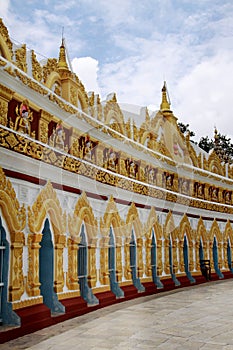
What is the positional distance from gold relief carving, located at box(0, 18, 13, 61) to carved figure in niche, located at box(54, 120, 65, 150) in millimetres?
2143

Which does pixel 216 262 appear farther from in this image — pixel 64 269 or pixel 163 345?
pixel 163 345

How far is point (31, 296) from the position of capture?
8305mm

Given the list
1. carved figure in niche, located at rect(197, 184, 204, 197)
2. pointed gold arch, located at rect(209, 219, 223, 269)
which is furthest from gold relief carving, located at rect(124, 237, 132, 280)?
pointed gold arch, located at rect(209, 219, 223, 269)

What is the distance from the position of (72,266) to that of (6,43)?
5059mm

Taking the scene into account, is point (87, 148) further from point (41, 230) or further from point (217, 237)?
point (217, 237)

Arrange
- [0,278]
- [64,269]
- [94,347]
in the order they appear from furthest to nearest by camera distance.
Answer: [64,269] < [0,278] < [94,347]

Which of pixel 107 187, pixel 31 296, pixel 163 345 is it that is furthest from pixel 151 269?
pixel 163 345

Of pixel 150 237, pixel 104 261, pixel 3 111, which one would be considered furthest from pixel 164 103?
pixel 3 111

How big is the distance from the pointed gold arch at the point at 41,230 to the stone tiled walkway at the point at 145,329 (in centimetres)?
91

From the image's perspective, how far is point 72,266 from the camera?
10008mm

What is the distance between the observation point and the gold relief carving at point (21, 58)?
850 cm

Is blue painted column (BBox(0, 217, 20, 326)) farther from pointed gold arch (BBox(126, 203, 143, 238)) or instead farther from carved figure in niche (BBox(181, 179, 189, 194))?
carved figure in niche (BBox(181, 179, 189, 194))

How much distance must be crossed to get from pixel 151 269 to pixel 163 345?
7755 mm

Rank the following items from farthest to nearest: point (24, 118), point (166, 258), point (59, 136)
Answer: point (166, 258)
point (59, 136)
point (24, 118)
